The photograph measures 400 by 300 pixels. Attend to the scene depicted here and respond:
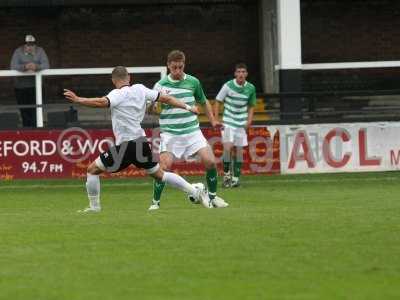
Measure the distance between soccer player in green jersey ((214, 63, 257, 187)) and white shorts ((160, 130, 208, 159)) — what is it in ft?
17.9

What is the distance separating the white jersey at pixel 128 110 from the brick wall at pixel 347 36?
14.9 meters

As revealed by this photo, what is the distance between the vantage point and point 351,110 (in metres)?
25.2

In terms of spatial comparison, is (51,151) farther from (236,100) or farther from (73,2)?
(73,2)

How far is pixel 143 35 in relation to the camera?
30344 millimetres

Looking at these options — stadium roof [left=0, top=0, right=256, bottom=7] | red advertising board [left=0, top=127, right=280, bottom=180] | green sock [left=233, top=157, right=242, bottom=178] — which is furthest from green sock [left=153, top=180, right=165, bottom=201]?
stadium roof [left=0, top=0, right=256, bottom=7]

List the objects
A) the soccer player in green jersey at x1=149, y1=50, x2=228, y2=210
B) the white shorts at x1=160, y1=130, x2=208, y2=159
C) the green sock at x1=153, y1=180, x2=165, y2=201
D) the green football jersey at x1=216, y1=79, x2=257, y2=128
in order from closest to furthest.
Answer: the green sock at x1=153, y1=180, x2=165, y2=201
the soccer player in green jersey at x1=149, y1=50, x2=228, y2=210
the white shorts at x1=160, y1=130, x2=208, y2=159
the green football jersey at x1=216, y1=79, x2=257, y2=128

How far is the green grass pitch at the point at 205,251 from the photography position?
959cm

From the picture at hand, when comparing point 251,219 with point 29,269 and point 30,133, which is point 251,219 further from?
point 30,133

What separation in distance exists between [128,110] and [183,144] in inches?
64.4

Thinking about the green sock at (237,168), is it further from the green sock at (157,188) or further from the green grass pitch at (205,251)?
the green sock at (157,188)

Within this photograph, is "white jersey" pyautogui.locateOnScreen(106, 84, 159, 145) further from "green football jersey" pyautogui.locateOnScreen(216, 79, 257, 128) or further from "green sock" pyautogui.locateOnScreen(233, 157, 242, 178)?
"green football jersey" pyautogui.locateOnScreen(216, 79, 257, 128)

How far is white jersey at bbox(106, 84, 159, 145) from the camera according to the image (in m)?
15.6

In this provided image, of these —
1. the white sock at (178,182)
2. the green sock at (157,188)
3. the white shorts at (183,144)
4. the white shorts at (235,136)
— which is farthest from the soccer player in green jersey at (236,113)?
the white sock at (178,182)

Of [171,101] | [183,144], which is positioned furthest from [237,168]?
[171,101]
